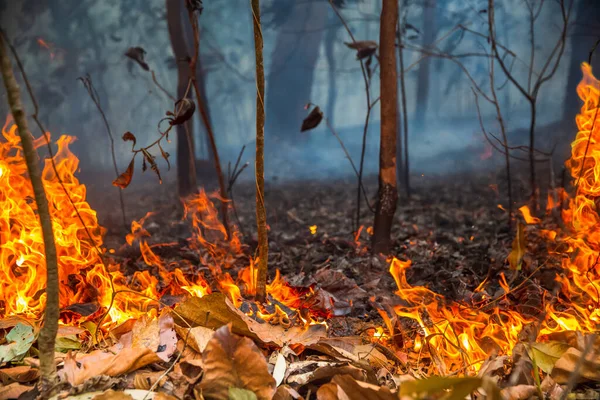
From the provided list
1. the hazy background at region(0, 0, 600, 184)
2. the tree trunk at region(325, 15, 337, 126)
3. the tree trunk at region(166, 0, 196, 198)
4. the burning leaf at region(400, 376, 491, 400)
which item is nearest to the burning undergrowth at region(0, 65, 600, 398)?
the burning leaf at region(400, 376, 491, 400)

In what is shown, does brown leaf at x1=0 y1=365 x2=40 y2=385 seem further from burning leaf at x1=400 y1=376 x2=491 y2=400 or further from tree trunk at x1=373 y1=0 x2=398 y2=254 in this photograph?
tree trunk at x1=373 y1=0 x2=398 y2=254

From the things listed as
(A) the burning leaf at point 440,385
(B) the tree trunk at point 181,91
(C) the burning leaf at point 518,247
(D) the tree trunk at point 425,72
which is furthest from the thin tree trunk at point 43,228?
(D) the tree trunk at point 425,72

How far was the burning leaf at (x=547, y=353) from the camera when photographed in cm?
148

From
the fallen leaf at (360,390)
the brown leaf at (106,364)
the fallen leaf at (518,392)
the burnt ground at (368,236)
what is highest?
the brown leaf at (106,364)

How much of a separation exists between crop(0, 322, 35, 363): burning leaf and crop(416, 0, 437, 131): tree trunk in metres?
9.88

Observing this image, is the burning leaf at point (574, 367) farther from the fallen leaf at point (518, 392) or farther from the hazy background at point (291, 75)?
the hazy background at point (291, 75)

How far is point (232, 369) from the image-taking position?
136cm

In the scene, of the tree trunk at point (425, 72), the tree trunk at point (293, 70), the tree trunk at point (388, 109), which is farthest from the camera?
the tree trunk at point (293, 70)

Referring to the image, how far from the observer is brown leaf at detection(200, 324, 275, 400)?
1.35m

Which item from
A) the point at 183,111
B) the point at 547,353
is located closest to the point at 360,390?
the point at 547,353

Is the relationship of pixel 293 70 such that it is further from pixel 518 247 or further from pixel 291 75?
pixel 518 247

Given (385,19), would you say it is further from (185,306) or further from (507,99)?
(507,99)

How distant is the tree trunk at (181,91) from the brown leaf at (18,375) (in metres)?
5.17

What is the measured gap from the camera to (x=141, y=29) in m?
9.72
